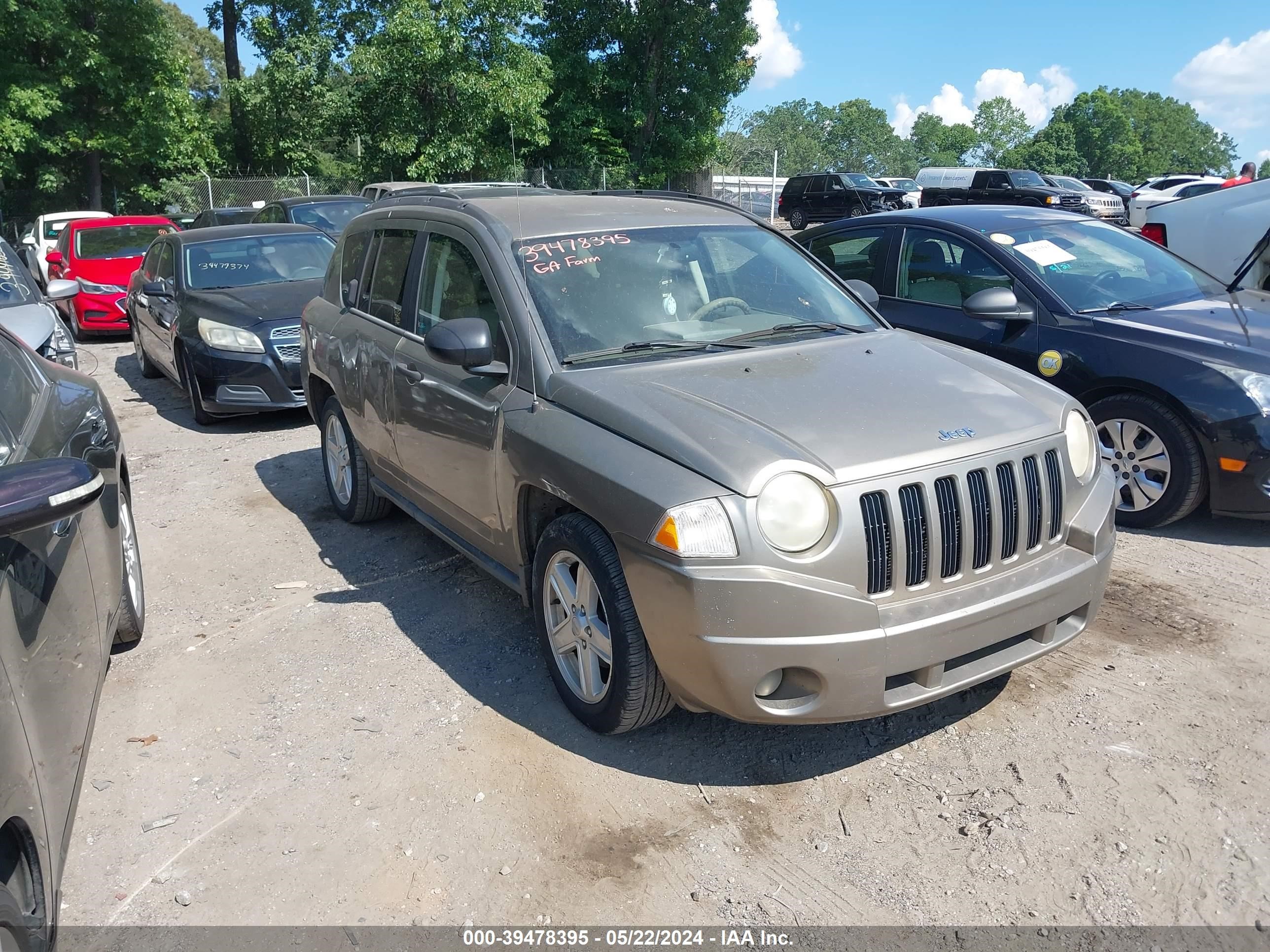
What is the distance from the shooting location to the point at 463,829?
321cm

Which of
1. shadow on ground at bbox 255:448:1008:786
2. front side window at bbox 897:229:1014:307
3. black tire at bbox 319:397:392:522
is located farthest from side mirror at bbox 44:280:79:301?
front side window at bbox 897:229:1014:307

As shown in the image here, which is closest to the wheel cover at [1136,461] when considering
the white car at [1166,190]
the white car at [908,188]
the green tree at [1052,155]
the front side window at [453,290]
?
the front side window at [453,290]

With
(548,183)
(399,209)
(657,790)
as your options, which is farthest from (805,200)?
(657,790)

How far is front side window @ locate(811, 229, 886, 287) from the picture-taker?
6898 millimetres

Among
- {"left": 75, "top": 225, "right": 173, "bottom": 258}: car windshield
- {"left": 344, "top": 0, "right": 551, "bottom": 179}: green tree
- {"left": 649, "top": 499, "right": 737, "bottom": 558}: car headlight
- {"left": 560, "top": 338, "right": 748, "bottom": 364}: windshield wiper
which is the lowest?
{"left": 75, "top": 225, "right": 173, "bottom": 258}: car windshield

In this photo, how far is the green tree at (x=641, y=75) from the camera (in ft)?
100

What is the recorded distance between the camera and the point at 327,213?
1485 centimetres

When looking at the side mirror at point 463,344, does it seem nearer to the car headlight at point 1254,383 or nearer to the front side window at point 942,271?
the front side window at point 942,271

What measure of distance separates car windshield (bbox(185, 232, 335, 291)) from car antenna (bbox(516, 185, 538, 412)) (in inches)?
214

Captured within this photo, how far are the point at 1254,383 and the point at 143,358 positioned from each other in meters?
10.4

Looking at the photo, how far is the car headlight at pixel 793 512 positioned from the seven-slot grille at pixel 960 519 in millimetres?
132

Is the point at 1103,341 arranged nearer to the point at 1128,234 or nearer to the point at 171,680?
the point at 1128,234

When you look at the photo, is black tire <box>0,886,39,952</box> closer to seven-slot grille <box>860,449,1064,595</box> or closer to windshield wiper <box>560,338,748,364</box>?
seven-slot grille <box>860,449,1064,595</box>

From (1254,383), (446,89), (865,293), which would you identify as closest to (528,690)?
(865,293)
